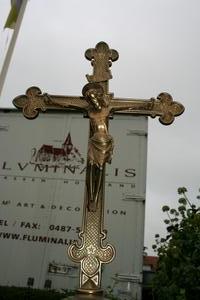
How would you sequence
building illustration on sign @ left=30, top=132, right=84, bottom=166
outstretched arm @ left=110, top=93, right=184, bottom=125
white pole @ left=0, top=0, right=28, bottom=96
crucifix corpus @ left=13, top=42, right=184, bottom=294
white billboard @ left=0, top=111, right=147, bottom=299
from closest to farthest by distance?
crucifix corpus @ left=13, top=42, right=184, bottom=294 < outstretched arm @ left=110, top=93, right=184, bottom=125 < white pole @ left=0, top=0, right=28, bottom=96 < white billboard @ left=0, top=111, right=147, bottom=299 < building illustration on sign @ left=30, top=132, right=84, bottom=166

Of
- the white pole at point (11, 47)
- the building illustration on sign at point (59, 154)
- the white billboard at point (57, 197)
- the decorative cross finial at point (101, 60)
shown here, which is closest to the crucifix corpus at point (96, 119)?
the decorative cross finial at point (101, 60)

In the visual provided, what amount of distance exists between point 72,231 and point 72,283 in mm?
863

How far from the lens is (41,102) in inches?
165

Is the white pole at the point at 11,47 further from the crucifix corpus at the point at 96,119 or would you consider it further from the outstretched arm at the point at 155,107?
the outstretched arm at the point at 155,107

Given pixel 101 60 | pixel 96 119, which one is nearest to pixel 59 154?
pixel 101 60

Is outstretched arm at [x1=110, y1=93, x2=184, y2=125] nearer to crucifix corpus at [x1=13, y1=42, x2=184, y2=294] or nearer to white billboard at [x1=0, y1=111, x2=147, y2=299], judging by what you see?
crucifix corpus at [x1=13, y1=42, x2=184, y2=294]

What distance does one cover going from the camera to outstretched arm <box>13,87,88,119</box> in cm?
418

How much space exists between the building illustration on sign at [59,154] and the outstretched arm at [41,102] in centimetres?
382

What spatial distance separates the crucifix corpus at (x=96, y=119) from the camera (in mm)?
3482

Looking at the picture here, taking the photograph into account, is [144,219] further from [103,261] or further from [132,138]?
[103,261]

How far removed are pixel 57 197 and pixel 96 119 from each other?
A: 13.1 ft

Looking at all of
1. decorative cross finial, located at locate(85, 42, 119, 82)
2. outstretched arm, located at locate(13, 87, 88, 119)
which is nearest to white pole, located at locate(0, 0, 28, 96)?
outstretched arm, located at locate(13, 87, 88, 119)

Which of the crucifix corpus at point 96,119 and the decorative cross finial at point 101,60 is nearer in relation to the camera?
the crucifix corpus at point 96,119

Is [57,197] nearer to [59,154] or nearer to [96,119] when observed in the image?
[59,154]
